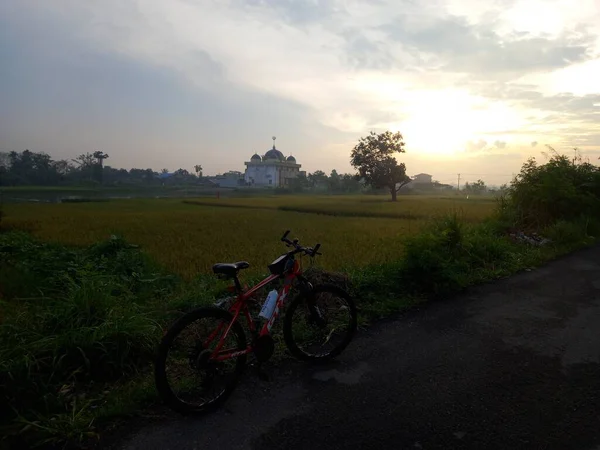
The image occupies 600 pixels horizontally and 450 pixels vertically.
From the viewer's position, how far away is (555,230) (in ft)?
34.2

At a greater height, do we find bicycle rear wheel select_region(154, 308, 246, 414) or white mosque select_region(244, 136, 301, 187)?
white mosque select_region(244, 136, 301, 187)

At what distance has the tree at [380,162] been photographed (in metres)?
49.6

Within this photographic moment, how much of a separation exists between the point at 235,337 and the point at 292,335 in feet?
2.59

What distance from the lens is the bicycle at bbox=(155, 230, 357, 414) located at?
123 inches

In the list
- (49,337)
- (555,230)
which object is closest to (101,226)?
(49,337)

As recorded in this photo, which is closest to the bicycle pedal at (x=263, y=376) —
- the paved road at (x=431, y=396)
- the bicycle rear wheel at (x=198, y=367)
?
the paved road at (x=431, y=396)

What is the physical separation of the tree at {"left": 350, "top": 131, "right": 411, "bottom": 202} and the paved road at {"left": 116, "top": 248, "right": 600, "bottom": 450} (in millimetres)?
45615

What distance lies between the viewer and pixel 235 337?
3484 millimetres

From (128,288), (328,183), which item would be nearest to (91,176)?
(328,183)

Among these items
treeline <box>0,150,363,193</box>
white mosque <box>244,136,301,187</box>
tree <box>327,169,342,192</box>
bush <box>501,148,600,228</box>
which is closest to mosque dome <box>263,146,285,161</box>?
white mosque <box>244,136,301,187</box>

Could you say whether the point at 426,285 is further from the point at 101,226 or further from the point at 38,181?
the point at 38,181

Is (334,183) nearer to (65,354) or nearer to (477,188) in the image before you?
(477,188)

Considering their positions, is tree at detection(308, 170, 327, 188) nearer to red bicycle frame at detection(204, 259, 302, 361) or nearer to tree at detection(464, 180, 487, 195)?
tree at detection(464, 180, 487, 195)

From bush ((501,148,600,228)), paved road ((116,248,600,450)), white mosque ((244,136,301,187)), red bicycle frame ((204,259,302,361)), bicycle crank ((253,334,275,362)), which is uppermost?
white mosque ((244,136,301,187))
